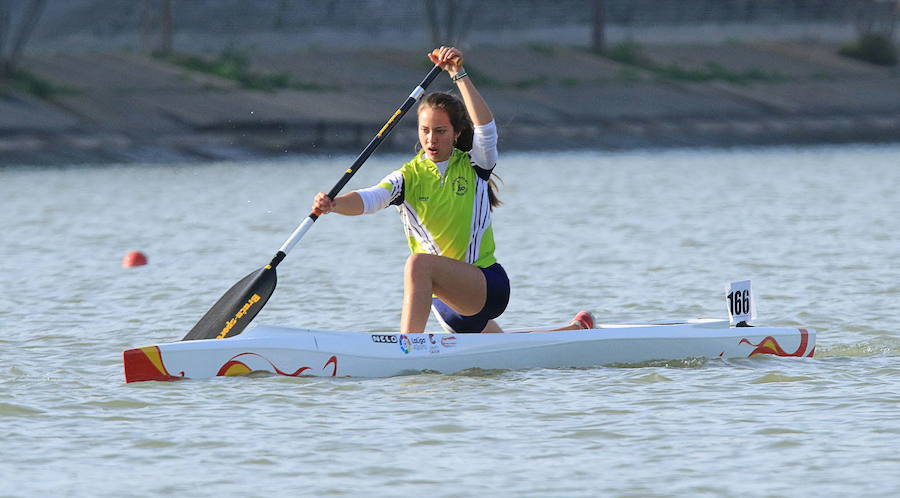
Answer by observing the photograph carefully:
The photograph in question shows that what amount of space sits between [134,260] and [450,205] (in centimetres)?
736

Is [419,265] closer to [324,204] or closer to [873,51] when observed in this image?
[324,204]

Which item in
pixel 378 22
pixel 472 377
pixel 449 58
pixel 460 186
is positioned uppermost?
pixel 378 22

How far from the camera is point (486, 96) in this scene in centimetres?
4128

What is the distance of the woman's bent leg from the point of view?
326 inches

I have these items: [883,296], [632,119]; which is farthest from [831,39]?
[883,296]

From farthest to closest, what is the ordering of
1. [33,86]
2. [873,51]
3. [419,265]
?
1. [873,51]
2. [33,86]
3. [419,265]

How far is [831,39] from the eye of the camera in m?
58.2

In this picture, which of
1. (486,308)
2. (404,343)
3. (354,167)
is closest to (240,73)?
(354,167)

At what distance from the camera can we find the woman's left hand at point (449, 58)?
27.3 feet

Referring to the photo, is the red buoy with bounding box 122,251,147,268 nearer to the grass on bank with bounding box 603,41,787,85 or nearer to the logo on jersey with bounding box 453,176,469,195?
the logo on jersey with bounding box 453,176,469,195

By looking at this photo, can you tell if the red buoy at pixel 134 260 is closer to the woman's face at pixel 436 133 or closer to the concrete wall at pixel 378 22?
the woman's face at pixel 436 133

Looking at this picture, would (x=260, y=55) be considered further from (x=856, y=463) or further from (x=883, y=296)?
(x=856, y=463)

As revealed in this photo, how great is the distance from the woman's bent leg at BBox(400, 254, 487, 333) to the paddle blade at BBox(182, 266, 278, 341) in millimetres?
927

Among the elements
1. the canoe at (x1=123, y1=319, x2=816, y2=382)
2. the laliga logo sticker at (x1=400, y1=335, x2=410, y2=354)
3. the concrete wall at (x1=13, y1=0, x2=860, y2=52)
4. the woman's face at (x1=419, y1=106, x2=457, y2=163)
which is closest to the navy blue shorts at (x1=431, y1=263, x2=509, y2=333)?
the canoe at (x1=123, y1=319, x2=816, y2=382)
